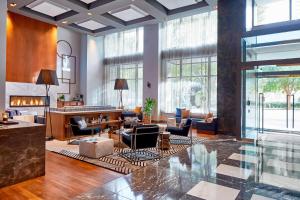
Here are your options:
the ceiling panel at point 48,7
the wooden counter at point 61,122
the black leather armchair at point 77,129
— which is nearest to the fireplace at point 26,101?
the wooden counter at point 61,122

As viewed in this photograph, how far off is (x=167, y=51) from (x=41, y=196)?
893 cm

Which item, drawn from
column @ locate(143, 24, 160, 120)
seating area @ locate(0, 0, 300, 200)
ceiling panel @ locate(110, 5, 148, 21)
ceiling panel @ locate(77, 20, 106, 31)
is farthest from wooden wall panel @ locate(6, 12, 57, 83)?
column @ locate(143, 24, 160, 120)

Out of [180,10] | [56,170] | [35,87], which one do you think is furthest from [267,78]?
[35,87]

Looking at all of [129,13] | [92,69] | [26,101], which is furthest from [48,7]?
[92,69]

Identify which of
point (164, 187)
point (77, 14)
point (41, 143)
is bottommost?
point (164, 187)

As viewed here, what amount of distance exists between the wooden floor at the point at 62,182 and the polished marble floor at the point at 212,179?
32.7 inches

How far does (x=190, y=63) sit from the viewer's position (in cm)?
1031

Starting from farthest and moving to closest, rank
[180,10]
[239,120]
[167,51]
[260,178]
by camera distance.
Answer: [167,51] → [180,10] → [239,120] → [260,178]

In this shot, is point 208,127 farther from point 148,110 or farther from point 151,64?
point 151,64

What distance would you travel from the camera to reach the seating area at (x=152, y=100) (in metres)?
3.04

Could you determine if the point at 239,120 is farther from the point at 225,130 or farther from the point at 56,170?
the point at 56,170

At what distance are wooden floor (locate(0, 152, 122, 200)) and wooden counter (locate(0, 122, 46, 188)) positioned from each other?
13 centimetres

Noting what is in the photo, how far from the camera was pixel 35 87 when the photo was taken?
10.1 m

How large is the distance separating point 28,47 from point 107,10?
412 centimetres
